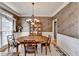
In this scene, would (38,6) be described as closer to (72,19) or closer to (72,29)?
(72,19)

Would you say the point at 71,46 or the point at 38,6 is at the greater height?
the point at 38,6

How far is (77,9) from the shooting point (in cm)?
427

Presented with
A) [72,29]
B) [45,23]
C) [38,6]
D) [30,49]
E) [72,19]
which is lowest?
[30,49]

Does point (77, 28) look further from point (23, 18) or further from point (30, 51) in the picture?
point (23, 18)

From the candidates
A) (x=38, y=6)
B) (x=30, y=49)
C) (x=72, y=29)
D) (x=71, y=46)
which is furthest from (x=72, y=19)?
(x=38, y=6)

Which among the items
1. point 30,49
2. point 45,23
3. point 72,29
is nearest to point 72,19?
point 72,29

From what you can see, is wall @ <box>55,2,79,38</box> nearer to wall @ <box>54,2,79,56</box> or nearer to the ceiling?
wall @ <box>54,2,79,56</box>

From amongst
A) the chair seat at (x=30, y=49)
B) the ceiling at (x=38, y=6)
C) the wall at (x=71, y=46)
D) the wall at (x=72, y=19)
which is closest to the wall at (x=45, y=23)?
the ceiling at (x=38, y=6)

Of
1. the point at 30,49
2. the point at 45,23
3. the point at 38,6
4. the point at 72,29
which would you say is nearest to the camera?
the point at 30,49

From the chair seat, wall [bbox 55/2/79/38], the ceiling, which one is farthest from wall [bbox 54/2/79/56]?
the chair seat

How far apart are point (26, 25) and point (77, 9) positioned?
7543 mm

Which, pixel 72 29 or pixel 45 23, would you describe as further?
pixel 45 23

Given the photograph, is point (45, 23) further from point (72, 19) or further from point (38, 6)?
point (72, 19)

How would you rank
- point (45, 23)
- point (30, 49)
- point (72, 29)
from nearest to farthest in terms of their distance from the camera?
point (30, 49) < point (72, 29) < point (45, 23)
